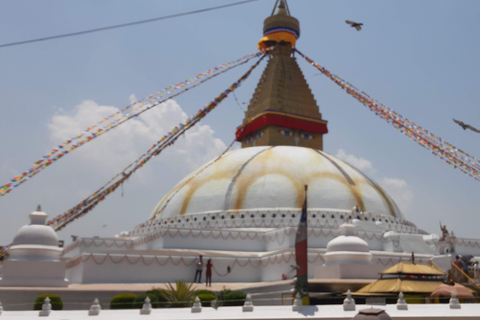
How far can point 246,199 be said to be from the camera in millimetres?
27484

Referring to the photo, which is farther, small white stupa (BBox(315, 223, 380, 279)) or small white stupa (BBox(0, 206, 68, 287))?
small white stupa (BBox(315, 223, 380, 279))

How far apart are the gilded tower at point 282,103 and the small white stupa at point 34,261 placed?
18.2 meters

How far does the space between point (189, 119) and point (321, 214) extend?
8526mm

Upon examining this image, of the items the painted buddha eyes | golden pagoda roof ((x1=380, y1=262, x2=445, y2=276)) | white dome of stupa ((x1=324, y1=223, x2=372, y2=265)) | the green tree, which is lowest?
the green tree

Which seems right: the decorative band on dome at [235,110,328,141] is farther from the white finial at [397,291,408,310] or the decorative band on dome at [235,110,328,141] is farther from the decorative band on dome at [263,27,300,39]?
the white finial at [397,291,408,310]

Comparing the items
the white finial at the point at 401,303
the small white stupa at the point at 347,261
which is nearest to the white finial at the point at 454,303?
the white finial at the point at 401,303

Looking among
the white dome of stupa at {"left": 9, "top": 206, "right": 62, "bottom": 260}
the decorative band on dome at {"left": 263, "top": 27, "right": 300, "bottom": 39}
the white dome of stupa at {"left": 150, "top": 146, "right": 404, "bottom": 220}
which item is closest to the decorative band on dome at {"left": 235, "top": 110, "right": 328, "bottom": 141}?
the white dome of stupa at {"left": 150, "top": 146, "right": 404, "bottom": 220}

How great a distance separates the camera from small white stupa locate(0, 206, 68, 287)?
57.9 feet

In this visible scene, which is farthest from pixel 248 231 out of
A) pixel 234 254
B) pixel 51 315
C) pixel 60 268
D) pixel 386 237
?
pixel 51 315

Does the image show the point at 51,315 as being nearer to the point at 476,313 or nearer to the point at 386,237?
the point at 476,313

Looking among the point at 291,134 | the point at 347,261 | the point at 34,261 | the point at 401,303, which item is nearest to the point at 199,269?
the point at 347,261

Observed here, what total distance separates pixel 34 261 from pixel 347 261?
35.3 ft

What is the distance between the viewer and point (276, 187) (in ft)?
90.5

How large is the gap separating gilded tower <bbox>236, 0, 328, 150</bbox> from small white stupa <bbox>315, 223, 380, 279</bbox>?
15.6 meters
